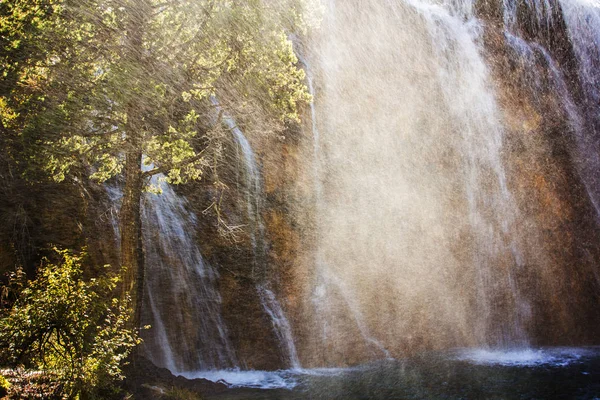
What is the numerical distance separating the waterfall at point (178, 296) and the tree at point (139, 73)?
2551 millimetres

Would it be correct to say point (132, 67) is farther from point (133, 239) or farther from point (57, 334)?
point (57, 334)

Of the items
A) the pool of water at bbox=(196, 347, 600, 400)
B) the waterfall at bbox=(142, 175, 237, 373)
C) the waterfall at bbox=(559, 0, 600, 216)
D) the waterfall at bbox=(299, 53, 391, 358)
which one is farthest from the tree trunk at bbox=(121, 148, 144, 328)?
the waterfall at bbox=(559, 0, 600, 216)

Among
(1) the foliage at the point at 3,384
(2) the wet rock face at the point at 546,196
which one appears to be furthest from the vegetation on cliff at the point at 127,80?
(2) the wet rock face at the point at 546,196

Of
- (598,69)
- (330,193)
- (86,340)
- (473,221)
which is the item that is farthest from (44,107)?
(598,69)

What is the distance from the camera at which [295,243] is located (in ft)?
38.2

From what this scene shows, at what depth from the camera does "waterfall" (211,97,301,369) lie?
36.9 ft

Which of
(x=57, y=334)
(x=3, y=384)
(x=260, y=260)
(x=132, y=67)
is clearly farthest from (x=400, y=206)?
(x=3, y=384)

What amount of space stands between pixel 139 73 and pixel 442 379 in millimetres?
8482

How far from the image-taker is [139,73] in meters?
7.08

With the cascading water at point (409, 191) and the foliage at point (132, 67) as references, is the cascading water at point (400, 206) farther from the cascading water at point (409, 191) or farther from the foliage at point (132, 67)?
the foliage at point (132, 67)

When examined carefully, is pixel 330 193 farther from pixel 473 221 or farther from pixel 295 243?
pixel 473 221

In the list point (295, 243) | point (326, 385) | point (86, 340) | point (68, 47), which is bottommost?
point (326, 385)

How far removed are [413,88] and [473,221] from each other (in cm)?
399

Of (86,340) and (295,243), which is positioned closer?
(86,340)
